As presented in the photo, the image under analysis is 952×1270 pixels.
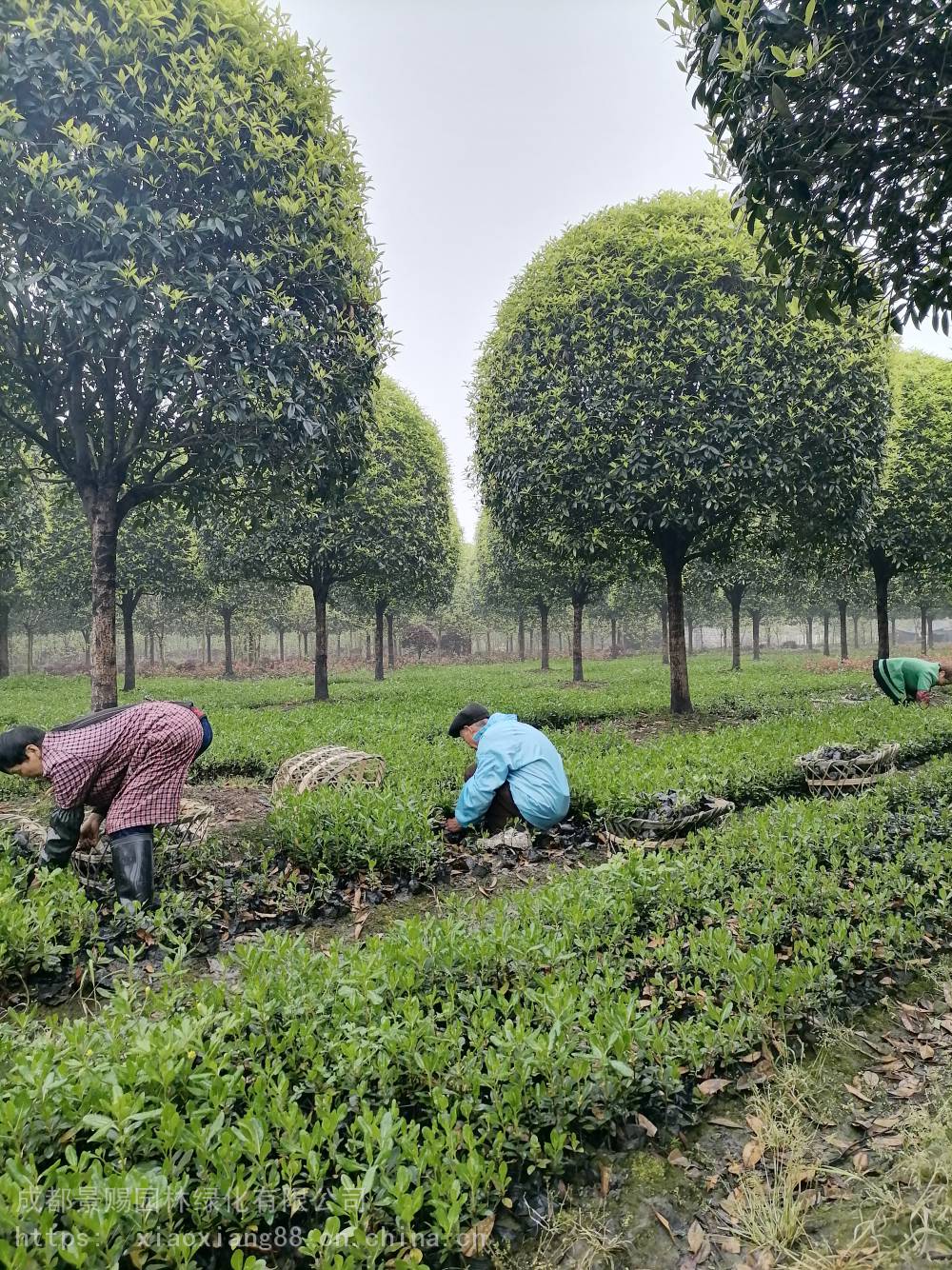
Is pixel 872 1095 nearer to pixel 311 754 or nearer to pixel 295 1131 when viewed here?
pixel 295 1131

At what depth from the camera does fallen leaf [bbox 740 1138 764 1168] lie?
2592mm

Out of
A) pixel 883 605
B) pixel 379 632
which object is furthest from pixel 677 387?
pixel 379 632

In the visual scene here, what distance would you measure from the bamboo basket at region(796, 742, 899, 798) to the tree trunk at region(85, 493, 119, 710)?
8331 mm

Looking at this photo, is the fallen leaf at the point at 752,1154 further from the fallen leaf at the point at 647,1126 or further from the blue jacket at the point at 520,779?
the blue jacket at the point at 520,779

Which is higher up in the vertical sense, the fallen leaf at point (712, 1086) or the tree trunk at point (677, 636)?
the tree trunk at point (677, 636)

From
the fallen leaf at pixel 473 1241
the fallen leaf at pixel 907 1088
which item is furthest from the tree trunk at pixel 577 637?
the fallen leaf at pixel 473 1241

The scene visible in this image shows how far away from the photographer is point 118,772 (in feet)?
16.2

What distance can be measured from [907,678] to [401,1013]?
40.7ft

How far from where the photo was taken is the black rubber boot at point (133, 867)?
4637 millimetres

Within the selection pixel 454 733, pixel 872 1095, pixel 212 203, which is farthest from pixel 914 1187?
pixel 212 203

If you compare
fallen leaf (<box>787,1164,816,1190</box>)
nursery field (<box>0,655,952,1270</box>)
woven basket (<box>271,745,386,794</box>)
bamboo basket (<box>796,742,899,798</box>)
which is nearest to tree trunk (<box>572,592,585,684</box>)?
bamboo basket (<box>796,742,899,798</box>)

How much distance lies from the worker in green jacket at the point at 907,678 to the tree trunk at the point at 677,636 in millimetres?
3524

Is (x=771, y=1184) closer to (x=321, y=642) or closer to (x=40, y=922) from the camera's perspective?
(x=40, y=922)

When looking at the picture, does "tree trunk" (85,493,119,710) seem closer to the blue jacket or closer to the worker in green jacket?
the blue jacket
